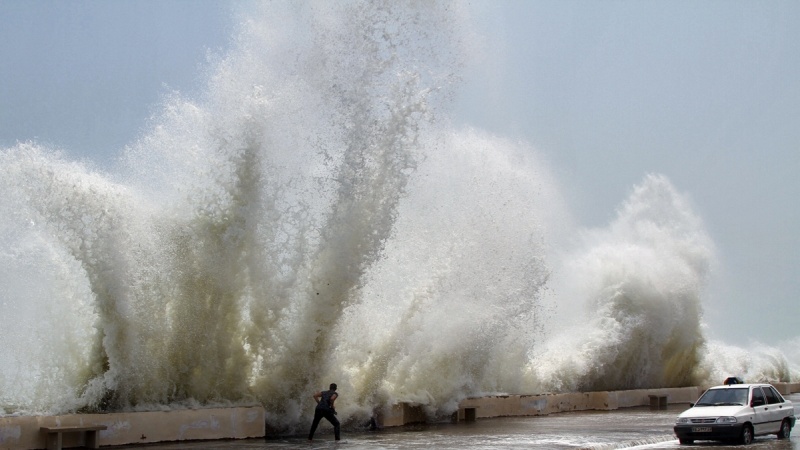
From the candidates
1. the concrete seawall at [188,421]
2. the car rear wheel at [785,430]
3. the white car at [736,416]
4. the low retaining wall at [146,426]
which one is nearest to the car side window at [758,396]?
the white car at [736,416]

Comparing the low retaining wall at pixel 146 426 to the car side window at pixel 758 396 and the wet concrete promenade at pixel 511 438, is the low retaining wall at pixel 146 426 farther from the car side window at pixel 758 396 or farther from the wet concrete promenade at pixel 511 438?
the car side window at pixel 758 396

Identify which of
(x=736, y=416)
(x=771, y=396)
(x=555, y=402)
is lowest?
(x=736, y=416)

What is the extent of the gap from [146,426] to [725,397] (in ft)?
31.9

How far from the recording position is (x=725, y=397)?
15758 mm

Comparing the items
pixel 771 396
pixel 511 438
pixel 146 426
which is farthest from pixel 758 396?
pixel 146 426

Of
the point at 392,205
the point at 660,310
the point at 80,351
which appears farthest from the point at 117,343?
the point at 660,310

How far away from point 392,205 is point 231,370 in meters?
4.62

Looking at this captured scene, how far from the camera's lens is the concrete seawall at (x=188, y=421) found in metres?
13.2

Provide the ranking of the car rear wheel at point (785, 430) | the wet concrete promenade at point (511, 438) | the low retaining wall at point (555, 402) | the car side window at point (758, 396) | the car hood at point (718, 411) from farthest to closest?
the low retaining wall at point (555, 402) < the car rear wheel at point (785, 430) < the car side window at point (758, 396) < the car hood at point (718, 411) < the wet concrete promenade at point (511, 438)

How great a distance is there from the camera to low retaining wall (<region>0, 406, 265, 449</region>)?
1308 cm

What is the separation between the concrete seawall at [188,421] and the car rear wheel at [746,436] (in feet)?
24.9

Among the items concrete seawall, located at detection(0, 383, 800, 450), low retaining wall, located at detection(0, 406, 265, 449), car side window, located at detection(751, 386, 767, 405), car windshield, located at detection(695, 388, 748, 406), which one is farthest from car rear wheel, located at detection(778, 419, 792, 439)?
low retaining wall, located at detection(0, 406, 265, 449)

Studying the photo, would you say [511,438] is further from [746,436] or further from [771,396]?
[771,396]

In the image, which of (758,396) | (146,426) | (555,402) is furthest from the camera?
(555,402)
